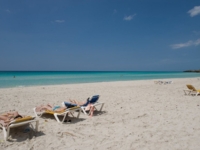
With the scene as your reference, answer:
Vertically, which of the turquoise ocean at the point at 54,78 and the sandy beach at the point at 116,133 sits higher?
the sandy beach at the point at 116,133

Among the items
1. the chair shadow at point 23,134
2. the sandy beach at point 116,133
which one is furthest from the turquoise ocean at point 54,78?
the sandy beach at point 116,133

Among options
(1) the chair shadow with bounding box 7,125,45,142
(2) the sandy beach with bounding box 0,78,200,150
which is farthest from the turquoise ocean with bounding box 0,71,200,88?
(2) the sandy beach with bounding box 0,78,200,150

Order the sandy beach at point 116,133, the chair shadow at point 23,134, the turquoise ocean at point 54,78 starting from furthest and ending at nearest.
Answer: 1. the turquoise ocean at point 54,78
2. the chair shadow at point 23,134
3. the sandy beach at point 116,133

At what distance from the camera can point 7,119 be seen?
451cm

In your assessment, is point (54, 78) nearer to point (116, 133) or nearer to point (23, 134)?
point (23, 134)

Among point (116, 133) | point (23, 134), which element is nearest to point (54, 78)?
point (23, 134)

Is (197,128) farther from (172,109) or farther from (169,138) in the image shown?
(172,109)

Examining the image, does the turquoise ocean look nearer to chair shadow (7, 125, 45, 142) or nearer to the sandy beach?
chair shadow (7, 125, 45, 142)

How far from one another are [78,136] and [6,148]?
1.58m

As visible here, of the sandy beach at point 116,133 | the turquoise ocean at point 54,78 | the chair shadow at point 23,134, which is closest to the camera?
the sandy beach at point 116,133

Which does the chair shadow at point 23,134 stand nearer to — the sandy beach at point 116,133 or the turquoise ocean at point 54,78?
the sandy beach at point 116,133

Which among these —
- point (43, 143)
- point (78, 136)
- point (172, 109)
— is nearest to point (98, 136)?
point (78, 136)

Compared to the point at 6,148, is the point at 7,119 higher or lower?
higher

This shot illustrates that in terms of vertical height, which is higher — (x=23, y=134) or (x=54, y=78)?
(x=23, y=134)
